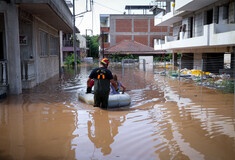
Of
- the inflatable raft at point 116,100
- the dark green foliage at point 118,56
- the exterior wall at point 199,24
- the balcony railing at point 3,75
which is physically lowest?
the inflatable raft at point 116,100

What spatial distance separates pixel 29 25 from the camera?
1523cm

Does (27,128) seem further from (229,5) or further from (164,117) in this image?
(229,5)

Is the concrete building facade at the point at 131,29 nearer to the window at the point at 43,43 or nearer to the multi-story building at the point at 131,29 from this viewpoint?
the multi-story building at the point at 131,29

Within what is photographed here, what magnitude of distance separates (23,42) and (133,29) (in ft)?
157

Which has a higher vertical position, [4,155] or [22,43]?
[22,43]

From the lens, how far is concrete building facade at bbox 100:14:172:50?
198 feet

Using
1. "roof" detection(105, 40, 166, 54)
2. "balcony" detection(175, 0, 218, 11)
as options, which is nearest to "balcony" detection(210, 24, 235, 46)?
"balcony" detection(175, 0, 218, 11)

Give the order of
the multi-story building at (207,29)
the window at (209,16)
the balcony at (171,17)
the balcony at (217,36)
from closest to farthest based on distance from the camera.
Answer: the balcony at (217,36), the multi-story building at (207,29), the window at (209,16), the balcony at (171,17)

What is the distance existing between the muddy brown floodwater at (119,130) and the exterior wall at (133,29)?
50.8m

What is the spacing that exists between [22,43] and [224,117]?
11.6m

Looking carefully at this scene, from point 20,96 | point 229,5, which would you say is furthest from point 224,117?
point 229,5

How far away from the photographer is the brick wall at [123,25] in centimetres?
6066

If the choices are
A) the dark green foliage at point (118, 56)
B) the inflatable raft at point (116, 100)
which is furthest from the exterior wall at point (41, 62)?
the dark green foliage at point (118, 56)

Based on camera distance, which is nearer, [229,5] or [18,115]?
[18,115]
